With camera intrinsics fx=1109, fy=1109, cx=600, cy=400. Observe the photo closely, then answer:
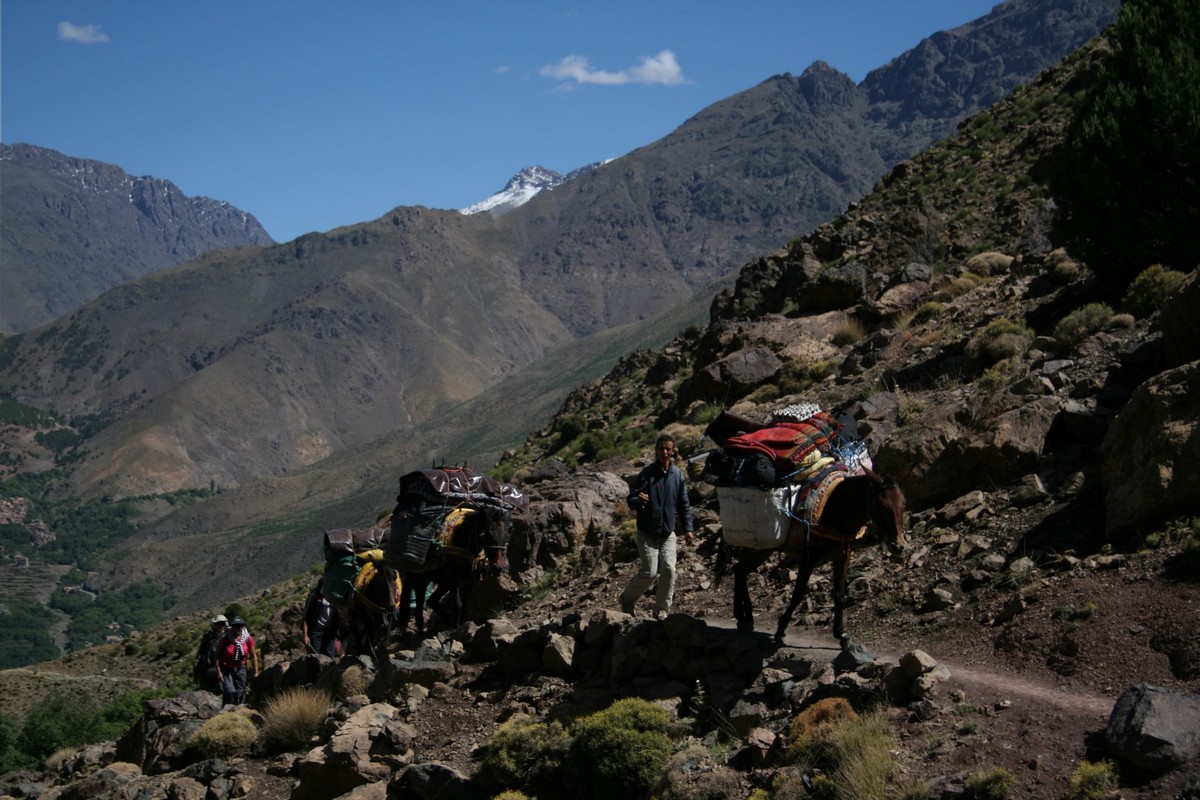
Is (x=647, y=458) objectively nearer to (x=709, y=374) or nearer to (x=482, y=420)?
(x=709, y=374)

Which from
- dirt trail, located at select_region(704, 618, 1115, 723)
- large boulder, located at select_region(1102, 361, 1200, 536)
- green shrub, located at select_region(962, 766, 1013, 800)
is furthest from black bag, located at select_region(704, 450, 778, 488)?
green shrub, located at select_region(962, 766, 1013, 800)

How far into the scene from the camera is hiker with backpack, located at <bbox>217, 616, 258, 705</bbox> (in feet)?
56.5

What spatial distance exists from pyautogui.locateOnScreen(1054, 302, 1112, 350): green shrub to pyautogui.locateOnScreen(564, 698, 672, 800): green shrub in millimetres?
8617

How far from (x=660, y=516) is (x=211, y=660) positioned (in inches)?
420

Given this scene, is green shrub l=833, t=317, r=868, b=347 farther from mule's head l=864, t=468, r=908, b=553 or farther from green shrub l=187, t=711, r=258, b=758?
green shrub l=187, t=711, r=258, b=758

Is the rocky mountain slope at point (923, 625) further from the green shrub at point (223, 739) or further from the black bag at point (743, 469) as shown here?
the black bag at point (743, 469)

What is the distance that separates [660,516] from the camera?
11.2 meters

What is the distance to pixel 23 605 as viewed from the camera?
16925 cm

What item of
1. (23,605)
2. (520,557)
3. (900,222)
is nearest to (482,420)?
(23,605)

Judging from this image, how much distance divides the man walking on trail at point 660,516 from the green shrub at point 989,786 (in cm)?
447

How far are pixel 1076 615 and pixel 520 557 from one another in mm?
9739

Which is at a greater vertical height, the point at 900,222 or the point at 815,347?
the point at 900,222

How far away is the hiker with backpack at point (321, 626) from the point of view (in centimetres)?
1747

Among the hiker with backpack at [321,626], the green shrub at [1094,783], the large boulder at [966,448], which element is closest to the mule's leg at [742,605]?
the large boulder at [966,448]
